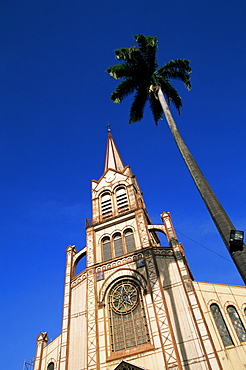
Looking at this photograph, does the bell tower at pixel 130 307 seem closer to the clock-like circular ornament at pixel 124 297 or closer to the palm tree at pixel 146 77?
the clock-like circular ornament at pixel 124 297

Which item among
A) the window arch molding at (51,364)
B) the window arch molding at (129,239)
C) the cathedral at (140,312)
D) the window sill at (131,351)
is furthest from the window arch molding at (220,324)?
the window arch molding at (51,364)

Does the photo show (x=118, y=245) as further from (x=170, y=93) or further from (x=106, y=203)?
(x=170, y=93)

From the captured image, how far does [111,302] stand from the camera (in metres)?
22.5

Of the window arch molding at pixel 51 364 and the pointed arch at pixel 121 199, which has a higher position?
the pointed arch at pixel 121 199

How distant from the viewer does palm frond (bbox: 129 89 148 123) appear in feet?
66.1

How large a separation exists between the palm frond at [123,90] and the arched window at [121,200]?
1298cm

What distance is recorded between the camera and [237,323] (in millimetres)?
19016

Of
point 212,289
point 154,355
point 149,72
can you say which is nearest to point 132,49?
point 149,72

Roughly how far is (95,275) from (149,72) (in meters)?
16.8

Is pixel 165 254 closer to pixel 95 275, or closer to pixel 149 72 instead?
pixel 95 275

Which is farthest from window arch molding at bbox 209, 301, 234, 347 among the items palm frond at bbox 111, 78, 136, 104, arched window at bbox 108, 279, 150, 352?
palm frond at bbox 111, 78, 136, 104

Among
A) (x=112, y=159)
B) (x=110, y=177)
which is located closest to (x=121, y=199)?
(x=110, y=177)

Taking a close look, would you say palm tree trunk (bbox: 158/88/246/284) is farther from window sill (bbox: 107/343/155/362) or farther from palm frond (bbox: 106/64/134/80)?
window sill (bbox: 107/343/155/362)

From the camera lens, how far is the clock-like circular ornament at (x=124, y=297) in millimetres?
21672
